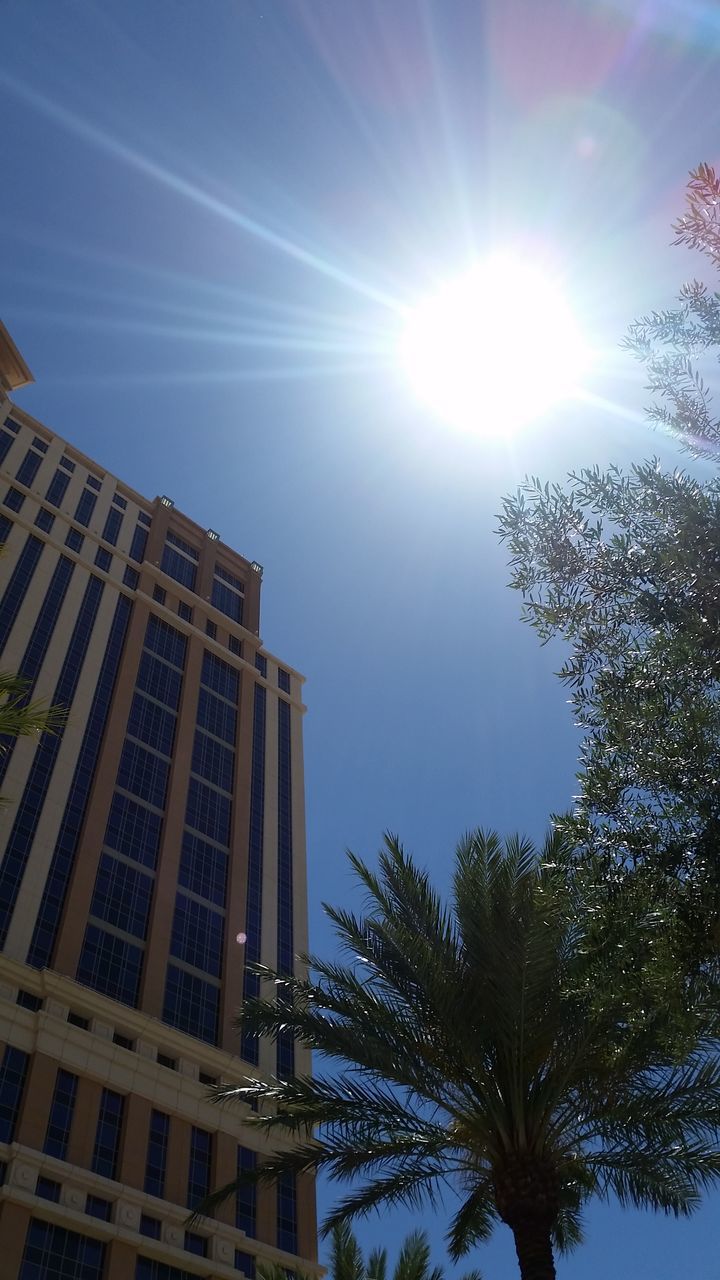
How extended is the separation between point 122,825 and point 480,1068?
102 ft

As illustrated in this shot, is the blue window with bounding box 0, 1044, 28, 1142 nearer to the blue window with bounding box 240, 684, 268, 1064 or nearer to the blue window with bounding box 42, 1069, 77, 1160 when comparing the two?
the blue window with bounding box 42, 1069, 77, 1160

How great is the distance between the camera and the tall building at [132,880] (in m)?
31.9

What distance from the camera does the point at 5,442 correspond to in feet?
184

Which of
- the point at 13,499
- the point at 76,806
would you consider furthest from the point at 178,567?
the point at 76,806

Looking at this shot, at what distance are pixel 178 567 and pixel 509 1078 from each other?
165 feet

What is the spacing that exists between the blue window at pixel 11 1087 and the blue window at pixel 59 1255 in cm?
272

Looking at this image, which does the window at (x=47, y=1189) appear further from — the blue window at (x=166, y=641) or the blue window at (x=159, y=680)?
the blue window at (x=166, y=641)

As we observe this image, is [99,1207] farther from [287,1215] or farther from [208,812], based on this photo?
[208,812]

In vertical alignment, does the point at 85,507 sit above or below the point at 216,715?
above

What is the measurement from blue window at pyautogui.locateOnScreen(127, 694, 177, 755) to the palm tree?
33.0 meters

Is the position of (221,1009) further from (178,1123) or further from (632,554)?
(632,554)

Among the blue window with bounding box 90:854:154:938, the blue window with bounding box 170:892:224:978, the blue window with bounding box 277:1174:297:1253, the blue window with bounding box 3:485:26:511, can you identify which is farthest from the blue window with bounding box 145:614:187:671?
the blue window with bounding box 277:1174:297:1253

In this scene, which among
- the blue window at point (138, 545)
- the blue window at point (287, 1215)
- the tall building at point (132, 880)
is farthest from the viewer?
the blue window at point (138, 545)

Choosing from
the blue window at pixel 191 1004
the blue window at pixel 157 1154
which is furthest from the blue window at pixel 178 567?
the blue window at pixel 157 1154
